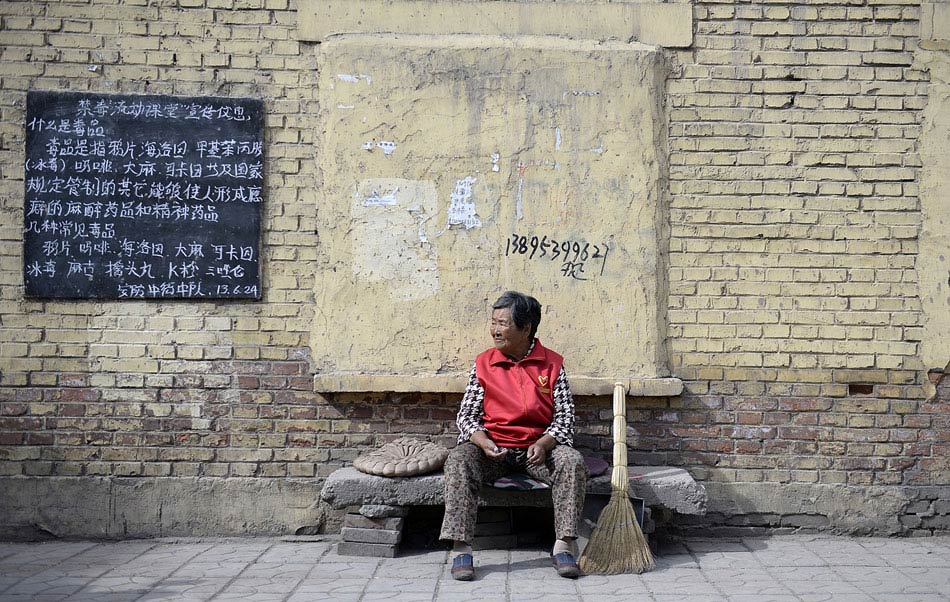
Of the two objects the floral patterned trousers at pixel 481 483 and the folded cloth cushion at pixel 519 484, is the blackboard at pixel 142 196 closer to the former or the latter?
the floral patterned trousers at pixel 481 483

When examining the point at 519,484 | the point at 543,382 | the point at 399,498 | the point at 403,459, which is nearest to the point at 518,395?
the point at 543,382

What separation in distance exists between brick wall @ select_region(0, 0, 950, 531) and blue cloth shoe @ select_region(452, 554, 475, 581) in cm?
110

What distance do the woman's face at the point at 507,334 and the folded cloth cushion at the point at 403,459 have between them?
730 millimetres

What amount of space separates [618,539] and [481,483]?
0.79 meters

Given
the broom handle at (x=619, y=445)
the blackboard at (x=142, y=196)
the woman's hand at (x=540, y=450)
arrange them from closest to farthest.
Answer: the woman's hand at (x=540, y=450)
the broom handle at (x=619, y=445)
the blackboard at (x=142, y=196)

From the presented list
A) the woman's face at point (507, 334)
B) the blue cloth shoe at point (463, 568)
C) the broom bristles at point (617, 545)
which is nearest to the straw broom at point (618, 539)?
the broom bristles at point (617, 545)

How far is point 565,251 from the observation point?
223 inches

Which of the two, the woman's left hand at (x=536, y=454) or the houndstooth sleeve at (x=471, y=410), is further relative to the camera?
the houndstooth sleeve at (x=471, y=410)

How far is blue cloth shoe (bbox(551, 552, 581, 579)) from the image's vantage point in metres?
4.62

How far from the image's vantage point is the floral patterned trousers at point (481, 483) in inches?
187

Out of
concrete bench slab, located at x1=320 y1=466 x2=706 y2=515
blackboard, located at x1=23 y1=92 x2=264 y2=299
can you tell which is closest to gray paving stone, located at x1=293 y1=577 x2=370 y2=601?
concrete bench slab, located at x1=320 y1=466 x2=706 y2=515

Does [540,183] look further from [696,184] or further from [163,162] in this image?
[163,162]

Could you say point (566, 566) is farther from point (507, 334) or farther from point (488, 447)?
point (507, 334)

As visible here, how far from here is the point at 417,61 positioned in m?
5.68
